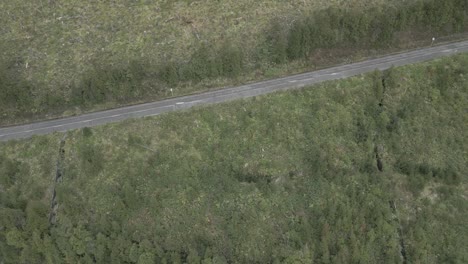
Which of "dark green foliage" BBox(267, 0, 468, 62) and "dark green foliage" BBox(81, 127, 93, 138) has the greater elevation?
"dark green foliage" BBox(267, 0, 468, 62)

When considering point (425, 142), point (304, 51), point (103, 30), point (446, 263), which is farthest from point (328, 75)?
point (103, 30)

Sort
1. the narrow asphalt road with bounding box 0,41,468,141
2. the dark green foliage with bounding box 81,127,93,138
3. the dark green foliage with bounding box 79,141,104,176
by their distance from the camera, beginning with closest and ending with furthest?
the dark green foliage with bounding box 79,141,104,176 → the dark green foliage with bounding box 81,127,93,138 → the narrow asphalt road with bounding box 0,41,468,141

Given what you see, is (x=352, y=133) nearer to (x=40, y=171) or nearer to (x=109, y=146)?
(x=109, y=146)

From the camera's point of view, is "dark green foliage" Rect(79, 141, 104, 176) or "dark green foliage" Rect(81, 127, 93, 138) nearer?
"dark green foliage" Rect(79, 141, 104, 176)

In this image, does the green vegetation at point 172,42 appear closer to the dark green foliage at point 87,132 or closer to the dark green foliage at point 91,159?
the dark green foliage at point 87,132

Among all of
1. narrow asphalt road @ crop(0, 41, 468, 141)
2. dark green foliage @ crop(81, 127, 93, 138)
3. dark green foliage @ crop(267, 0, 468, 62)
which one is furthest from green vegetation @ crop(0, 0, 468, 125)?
dark green foliage @ crop(81, 127, 93, 138)

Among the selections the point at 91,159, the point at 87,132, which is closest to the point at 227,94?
the point at 87,132

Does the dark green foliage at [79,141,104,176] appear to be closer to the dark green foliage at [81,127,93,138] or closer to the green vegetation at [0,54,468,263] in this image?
the green vegetation at [0,54,468,263]
